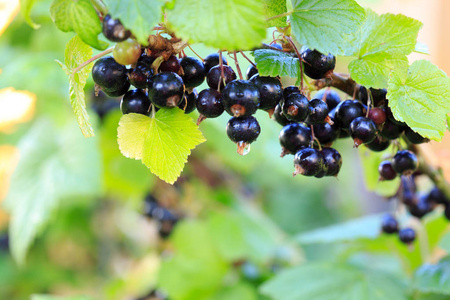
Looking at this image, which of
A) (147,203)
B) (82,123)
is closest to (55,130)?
(147,203)

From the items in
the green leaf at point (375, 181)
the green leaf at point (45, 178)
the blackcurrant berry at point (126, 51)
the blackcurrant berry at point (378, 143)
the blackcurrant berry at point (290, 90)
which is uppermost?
the blackcurrant berry at point (126, 51)

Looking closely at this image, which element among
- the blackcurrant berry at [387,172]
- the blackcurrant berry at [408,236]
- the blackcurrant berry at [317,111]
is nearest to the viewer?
the blackcurrant berry at [317,111]

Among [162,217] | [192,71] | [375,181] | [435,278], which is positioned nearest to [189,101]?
[192,71]

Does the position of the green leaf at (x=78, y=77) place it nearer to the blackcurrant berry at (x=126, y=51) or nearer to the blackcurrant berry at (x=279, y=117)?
the blackcurrant berry at (x=126, y=51)

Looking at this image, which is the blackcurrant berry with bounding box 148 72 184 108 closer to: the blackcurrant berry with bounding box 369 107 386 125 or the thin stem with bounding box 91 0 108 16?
the thin stem with bounding box 91 0 108 16

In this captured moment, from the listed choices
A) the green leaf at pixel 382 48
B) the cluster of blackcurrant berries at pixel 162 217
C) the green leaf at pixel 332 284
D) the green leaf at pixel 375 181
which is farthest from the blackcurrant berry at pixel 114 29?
the cluster of blackcurrant berries at pixel 162 217

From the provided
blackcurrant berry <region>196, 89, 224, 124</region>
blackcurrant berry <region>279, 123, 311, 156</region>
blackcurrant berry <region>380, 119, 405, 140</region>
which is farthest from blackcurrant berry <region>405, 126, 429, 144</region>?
blackcurrant berry <region>196, 89, 224, 124</region>
